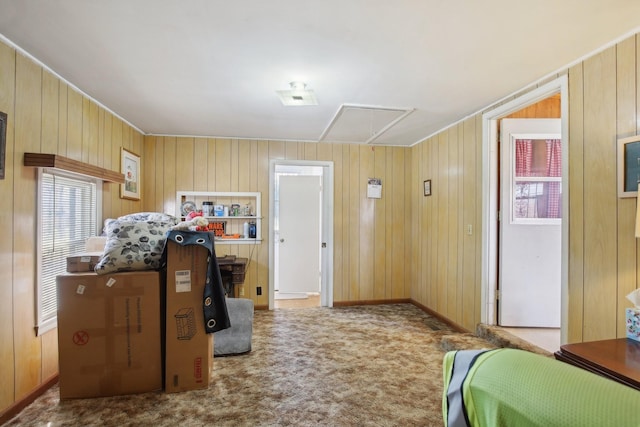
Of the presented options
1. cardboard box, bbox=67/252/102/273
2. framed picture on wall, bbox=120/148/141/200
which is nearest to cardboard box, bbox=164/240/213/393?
cardboard box, bbox=67/252/102/273

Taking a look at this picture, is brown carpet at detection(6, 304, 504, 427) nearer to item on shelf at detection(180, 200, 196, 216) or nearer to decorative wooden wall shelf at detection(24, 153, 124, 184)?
decorative wooden wall shelf at detection(24, 153, 124, 184)

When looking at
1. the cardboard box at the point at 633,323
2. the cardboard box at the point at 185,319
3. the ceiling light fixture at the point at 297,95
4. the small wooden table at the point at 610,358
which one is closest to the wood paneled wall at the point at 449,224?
the cardboard box at the point at 633,323

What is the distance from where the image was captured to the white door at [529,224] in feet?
9.64

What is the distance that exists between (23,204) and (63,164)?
0.36 meters

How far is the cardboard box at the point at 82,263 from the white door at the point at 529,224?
11.2 ft

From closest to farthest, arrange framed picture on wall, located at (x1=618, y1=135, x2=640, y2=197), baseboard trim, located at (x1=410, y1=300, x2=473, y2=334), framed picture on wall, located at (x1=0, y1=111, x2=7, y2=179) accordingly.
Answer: framed picture on wall, located at (x1=618, y1=135, x2=640, y2=197) → framed picture on wall, located at (x1=0, y1=111, x2=7, y2=179) → baseboard trim, located at (x1=410, y1=300, x2=473, y2=334)

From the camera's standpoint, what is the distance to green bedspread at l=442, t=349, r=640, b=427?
458mm

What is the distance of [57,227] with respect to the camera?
2.38 m

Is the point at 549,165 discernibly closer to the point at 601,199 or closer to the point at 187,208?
the point at 601,199

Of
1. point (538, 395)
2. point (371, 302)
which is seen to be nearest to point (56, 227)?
point (538, 395)

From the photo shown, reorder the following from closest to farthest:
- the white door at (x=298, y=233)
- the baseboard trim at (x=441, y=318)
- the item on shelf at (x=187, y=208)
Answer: the baseboard trim at (x=441, y=318) → the item on shelf at (x=187, y=208) → the white door at (x=298, y=233)

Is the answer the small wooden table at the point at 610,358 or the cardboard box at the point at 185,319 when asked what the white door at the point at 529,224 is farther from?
the cardboard box at the point at 185,319

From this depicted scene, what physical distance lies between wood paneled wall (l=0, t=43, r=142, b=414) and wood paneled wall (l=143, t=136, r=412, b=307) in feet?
4.94

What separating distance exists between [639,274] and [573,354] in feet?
2.47
